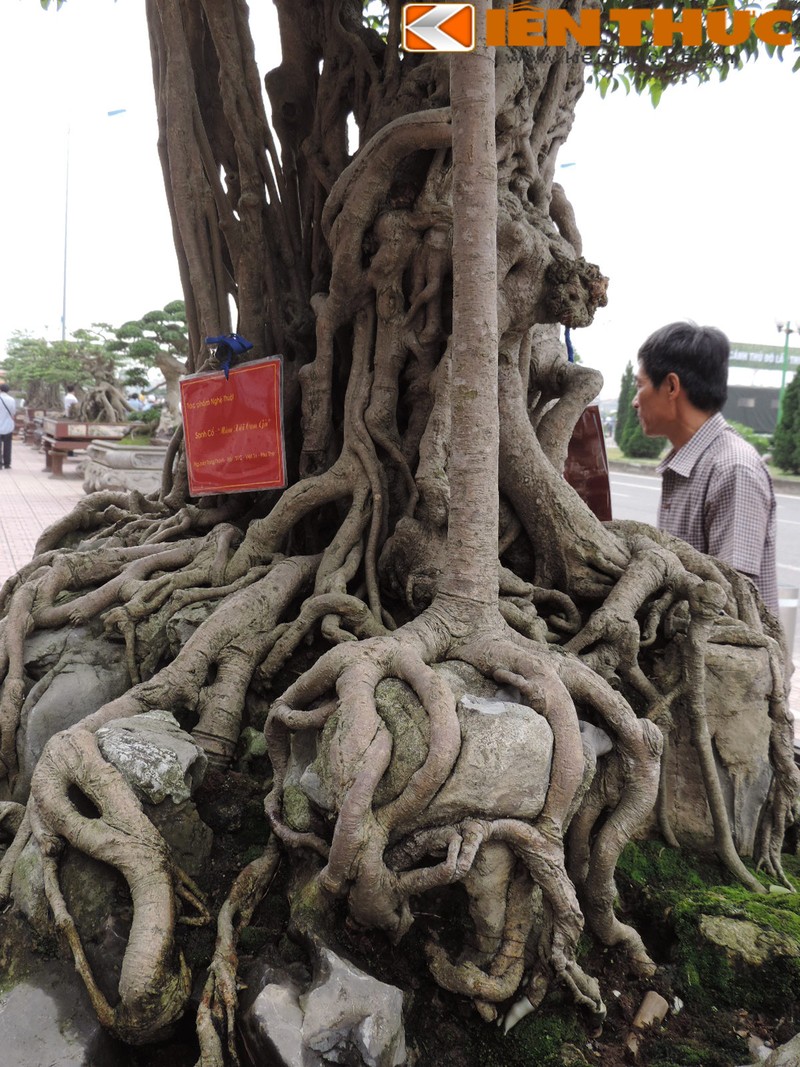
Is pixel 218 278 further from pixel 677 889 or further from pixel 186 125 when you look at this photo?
pixel 677 889

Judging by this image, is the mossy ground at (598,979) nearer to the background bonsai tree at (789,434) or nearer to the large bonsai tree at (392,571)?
the large bonsai tree at (392,571)

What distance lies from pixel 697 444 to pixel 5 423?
14.6m

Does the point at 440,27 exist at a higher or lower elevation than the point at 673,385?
higher

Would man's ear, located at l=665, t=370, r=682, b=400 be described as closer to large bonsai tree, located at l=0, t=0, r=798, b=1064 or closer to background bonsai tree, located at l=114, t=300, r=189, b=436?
large bonsai tree, located at l=0, t=0, r=798, b=1064

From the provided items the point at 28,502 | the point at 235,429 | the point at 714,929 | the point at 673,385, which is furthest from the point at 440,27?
the point at 28,502

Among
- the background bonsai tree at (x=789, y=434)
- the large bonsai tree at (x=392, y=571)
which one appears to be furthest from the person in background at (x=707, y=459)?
the background bonsai tree at (x=789, y=434)

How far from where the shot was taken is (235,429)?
358cm

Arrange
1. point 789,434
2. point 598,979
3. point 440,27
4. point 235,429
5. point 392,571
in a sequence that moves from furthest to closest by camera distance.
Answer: point 789,434 → point 235,429 → point 392,571 → point 440,27 → point 598,979

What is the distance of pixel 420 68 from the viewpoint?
130 inches

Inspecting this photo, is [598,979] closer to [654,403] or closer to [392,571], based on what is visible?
[392,571]

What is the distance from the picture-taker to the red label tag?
343 centimetres

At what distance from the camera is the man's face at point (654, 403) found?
339cm

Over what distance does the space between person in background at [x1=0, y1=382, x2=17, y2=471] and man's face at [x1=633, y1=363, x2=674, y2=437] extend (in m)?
13.4

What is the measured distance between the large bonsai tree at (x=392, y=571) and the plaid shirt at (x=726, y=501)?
0.76 feet
